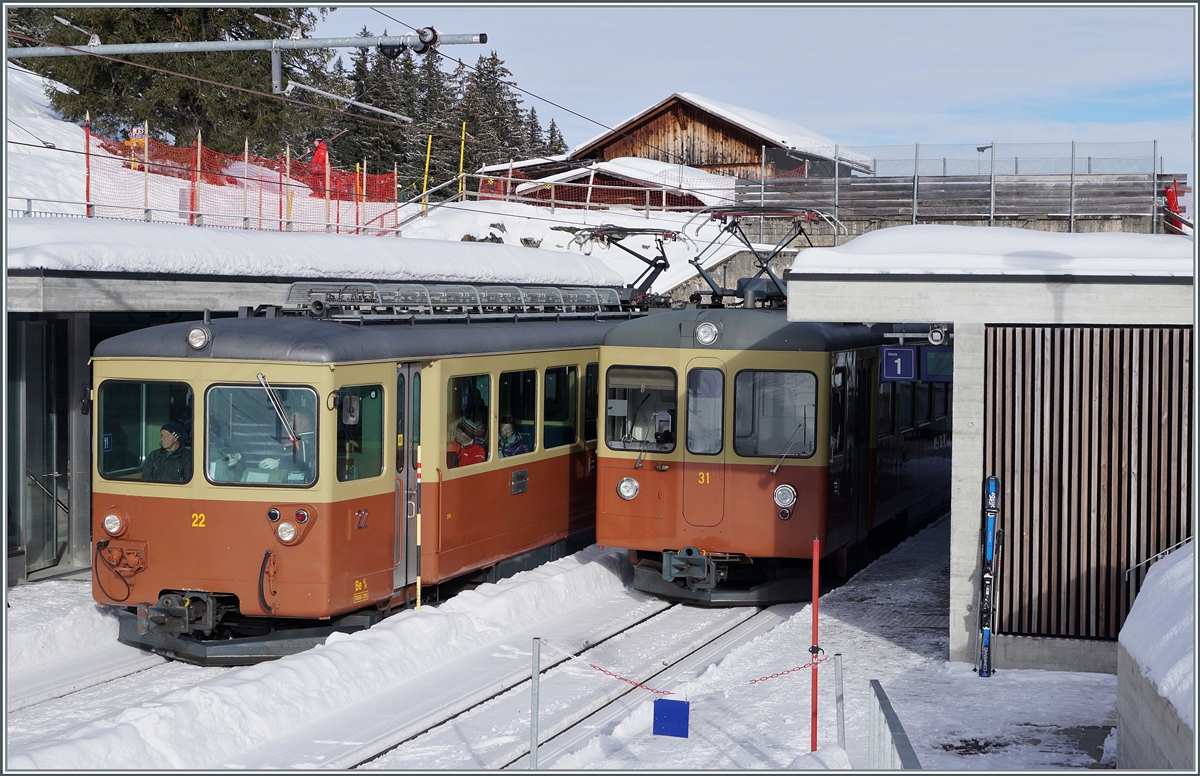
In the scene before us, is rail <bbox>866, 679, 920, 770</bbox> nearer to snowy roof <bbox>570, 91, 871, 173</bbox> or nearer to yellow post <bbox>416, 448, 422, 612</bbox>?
yellow post <bbox>416, 448, 422, 612</bbox>

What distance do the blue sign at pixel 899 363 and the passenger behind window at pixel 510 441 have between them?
368 centimetres

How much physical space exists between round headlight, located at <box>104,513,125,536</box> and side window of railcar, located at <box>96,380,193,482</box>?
32 cm

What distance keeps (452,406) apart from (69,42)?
3185 cm

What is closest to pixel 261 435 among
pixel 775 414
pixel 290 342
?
pixel 290 342

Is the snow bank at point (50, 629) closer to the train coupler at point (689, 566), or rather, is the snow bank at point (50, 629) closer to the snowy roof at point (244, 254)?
the snowy roof at point (244, 254)

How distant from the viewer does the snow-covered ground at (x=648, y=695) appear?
319 inches

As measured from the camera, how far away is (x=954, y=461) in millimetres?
10406

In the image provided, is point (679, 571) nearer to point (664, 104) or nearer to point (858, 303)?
point (858, 303)

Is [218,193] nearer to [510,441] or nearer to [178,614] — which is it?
[510,441]

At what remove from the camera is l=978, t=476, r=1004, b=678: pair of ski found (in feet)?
32.8

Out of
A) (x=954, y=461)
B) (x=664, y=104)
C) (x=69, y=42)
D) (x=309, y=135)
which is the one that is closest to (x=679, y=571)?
(x=954, y=461)

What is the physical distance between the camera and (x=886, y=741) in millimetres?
6918

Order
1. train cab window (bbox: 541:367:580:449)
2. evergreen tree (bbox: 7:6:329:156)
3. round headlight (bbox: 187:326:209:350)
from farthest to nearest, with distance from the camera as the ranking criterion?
evergreen tree (bbox: 7:6:329:156), train cab window (bbox: 541:367:580:449), round headlight (bbox: 187:326:209:350)

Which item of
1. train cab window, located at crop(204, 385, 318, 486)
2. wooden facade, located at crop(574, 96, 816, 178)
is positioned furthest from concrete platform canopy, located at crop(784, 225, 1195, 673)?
wooden facade, located at crop(574, 96, 816, 178)
